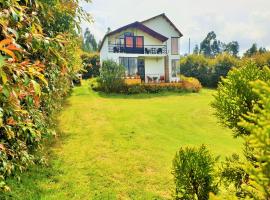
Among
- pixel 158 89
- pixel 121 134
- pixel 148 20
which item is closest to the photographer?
pixel 121 134

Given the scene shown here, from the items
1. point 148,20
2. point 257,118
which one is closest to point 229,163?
point 257,118

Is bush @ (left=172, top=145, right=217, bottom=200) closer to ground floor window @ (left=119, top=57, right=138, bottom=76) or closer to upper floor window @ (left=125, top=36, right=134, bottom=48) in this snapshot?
ground floor window @ (left=119, top=57, right=138, bottom=76)

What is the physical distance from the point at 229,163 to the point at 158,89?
93.3 feet

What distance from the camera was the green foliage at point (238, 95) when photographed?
323 centimetres

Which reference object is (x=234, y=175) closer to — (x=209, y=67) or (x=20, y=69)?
(x=20, y=69)

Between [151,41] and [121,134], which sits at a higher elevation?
[151,41]

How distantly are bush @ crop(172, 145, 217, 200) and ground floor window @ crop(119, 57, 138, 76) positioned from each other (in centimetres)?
3434

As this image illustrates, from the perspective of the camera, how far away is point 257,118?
1.67 metres

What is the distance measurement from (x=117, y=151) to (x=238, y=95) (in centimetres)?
799

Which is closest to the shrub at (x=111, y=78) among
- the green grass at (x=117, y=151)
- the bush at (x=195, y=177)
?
the green grass at (x=117, y=151)

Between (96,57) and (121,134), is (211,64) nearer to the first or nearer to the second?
(96,57)

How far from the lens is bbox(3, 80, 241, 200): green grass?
24.4ft

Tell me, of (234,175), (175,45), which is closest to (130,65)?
(175,45)

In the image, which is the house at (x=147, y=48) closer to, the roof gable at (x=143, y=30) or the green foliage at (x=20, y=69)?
the roof gable at (x=143, y=30)
